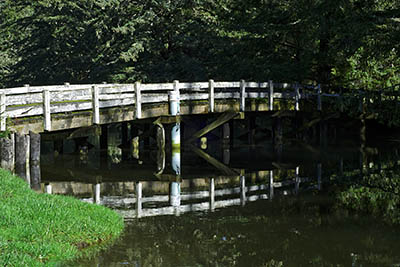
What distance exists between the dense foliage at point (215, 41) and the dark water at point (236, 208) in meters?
8.82

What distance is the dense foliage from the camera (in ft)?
105

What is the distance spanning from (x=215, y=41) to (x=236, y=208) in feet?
77.5

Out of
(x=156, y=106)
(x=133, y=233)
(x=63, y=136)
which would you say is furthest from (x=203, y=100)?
(x=133, y=233)

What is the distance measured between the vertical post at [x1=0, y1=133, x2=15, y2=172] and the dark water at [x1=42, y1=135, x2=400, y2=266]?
1.11 metres

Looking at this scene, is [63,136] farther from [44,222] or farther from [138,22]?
[138,22]

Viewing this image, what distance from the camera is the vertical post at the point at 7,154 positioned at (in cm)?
1783

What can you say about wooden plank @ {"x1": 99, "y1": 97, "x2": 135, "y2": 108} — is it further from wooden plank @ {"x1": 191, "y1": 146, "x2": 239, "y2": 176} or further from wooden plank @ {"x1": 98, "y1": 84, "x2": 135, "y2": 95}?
wooden plank @ {"x1": 191, "y1": 146, "x2": 239, "y2": 176}

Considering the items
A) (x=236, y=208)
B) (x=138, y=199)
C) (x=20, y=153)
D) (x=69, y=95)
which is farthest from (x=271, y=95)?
(x=236, y=208)

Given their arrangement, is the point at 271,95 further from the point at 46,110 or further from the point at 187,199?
the point at 187,199

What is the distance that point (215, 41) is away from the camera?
121 feet

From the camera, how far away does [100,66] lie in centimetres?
4188

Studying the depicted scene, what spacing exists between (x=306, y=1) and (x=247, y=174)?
16.2 meters

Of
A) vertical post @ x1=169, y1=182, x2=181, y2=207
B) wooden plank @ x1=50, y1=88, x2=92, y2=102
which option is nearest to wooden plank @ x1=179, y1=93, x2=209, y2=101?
wooden plank @ x1=50, y1=88, x2=92, y2=102

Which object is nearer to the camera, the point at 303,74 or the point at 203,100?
the point at 203,100
